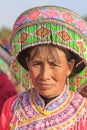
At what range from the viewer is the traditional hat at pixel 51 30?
3312 millimetres

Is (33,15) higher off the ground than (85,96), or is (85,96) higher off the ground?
(33,15)

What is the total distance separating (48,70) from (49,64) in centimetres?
4

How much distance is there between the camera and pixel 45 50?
130 inches

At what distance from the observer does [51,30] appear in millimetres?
3311

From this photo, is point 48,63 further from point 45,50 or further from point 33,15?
point 33,15

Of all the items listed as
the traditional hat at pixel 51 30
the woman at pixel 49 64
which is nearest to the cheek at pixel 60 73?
the woman at pixel 49 64

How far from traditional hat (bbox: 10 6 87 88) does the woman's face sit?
0.24 ft

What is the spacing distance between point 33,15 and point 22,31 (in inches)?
5.3

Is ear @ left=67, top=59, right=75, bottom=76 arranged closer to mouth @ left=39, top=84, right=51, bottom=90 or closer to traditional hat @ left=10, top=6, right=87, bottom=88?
traditional hat @ left=10, top=6, right=87, bottom=88

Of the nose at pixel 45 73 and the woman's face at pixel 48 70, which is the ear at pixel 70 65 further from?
the nose at pixel 45 73

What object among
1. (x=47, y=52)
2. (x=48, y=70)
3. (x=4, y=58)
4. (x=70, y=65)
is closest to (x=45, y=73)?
(x=48, y=70)

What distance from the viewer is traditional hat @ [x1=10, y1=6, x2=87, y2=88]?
10.9 ft

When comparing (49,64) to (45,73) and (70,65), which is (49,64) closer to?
(45,73)

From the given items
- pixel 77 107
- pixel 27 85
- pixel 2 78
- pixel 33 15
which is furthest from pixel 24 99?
pixel 2 78
